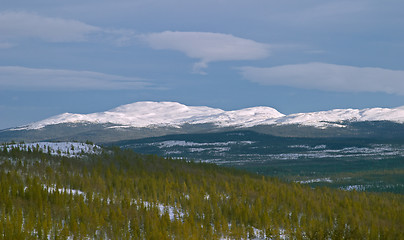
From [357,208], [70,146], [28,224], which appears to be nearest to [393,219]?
[357,208]

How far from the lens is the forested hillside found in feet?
73.6

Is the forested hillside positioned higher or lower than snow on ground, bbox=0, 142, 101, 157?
lower

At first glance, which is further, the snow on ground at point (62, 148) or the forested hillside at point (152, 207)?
the snow on ground at point (62, 148)

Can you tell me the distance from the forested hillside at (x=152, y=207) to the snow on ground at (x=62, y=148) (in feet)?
5.05

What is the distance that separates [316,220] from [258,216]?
11.3 feet

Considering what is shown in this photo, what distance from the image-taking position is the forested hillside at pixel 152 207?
22422mm

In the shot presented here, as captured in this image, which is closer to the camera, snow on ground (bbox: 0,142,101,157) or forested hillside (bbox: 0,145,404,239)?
forested hillside (bbox: 0,145,404,239)

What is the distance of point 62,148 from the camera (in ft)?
130

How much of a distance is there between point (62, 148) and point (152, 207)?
15643 mm

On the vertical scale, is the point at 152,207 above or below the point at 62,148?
below

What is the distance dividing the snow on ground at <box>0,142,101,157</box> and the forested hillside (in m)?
1.54

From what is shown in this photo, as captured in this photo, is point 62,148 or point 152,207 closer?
point 152,207

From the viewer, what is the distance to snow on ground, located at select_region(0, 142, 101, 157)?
37.3m

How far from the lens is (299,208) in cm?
3077
